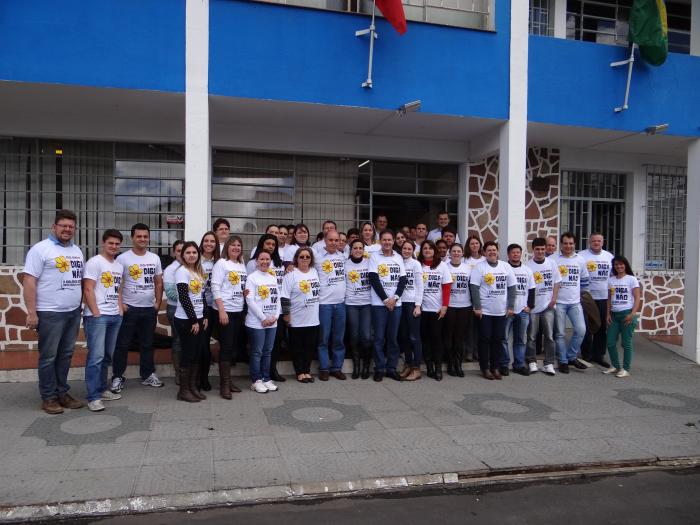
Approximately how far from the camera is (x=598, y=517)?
13.5 feet

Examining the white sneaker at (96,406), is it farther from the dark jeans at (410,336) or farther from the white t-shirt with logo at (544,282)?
the white t-shirt with logo at (544,282)

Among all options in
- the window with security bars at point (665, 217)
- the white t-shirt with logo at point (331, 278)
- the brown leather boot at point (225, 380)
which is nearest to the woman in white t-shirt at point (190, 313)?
the brown leather boot at point (225, 380)

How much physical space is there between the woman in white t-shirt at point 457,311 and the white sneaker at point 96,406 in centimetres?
443

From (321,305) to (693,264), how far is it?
6.81 m

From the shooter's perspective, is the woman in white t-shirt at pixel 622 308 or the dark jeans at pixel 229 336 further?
the woman in white t-shirt at pixel 622 308

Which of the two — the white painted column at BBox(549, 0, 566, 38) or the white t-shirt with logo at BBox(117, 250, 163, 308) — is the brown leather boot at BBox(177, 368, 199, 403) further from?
the white painted column at BBox(549, 0, 566, 38)

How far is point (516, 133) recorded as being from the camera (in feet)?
29.5

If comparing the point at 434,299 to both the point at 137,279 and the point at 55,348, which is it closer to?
the point at 137,279

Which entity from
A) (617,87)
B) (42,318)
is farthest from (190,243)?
(617,87)

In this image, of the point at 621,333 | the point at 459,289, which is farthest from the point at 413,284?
the point at 621,333

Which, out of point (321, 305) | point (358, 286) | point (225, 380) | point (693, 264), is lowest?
point (225, 380)

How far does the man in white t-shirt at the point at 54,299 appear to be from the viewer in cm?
574

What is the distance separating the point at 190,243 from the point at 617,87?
7.52 m

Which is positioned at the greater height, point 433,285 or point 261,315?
point 433,285
